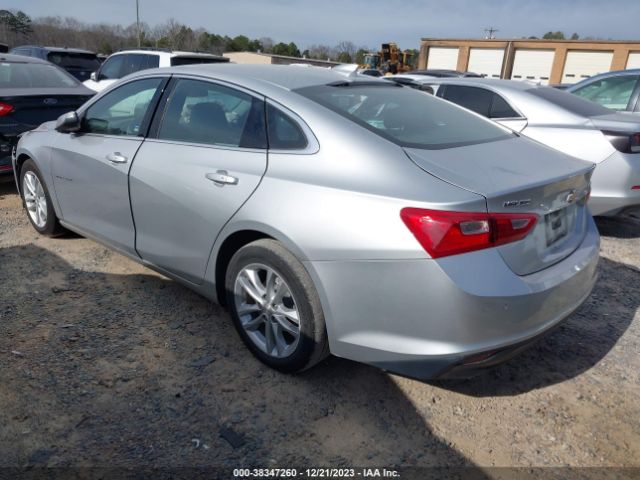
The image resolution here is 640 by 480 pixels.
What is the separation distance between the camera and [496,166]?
2.44 metres

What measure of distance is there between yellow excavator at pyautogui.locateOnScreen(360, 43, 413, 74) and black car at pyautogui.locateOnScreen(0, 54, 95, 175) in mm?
30454

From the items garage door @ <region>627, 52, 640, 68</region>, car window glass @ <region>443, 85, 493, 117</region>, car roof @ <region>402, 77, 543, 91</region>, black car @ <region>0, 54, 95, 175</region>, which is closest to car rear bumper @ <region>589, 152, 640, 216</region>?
car roof @ <region>402, 77, 543, 91</region>

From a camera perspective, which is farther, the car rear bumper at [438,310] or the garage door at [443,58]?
the garage door at [443,58]

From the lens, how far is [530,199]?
2271 mm

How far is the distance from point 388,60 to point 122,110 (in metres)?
35.1

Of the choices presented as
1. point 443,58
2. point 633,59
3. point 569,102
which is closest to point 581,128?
point 569,102

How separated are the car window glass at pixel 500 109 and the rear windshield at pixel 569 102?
0.27 m

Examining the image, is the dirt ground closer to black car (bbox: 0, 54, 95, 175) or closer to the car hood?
the car hood

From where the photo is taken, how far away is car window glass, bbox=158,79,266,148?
284cm

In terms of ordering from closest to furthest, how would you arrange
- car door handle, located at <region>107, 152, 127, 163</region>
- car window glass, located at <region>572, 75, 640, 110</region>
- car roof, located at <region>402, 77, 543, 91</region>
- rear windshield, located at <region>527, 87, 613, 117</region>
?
car door handle, located at <region>107, 152, 127, 163</region>
rear windshield, located at <region>527, 87, 613, 117</region>
car roof, located at <region>402, 77, 543, 91</region>
car window glass, located at <region>572, 75, 640, 110</region>

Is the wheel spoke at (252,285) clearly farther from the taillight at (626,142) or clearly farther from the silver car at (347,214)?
the taillight at (626,142)

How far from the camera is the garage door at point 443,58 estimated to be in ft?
131

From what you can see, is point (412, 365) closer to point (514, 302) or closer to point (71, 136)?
point (514, 302)

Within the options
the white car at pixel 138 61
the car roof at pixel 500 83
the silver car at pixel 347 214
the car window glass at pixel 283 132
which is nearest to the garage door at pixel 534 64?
the white car at pixel 138 61
